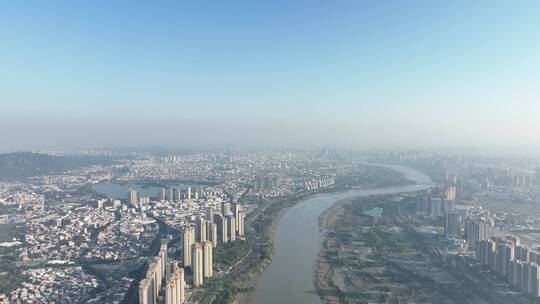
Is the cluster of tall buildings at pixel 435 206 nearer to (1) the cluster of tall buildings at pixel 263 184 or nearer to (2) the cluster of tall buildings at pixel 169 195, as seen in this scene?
(1) the cluster of tall buildings at pixel 263 184

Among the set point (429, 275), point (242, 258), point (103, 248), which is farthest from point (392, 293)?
point (103, 248)

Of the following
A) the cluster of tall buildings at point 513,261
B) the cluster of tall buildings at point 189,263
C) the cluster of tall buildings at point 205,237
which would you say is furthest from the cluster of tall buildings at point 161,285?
the cluster of tall buildings at point 513,261

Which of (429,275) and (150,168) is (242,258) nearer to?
(429,275)

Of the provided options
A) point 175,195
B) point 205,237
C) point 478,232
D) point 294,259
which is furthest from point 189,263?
point 175,195

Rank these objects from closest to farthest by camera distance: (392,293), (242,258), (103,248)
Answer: (392,293), (242,258), (103,248)

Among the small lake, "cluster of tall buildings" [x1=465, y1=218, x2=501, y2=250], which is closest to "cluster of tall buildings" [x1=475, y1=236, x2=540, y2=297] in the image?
"cluster of tall buildings" [x1=465, y1=218, x2=501, y2=250]

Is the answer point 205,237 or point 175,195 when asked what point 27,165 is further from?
point 205,237
